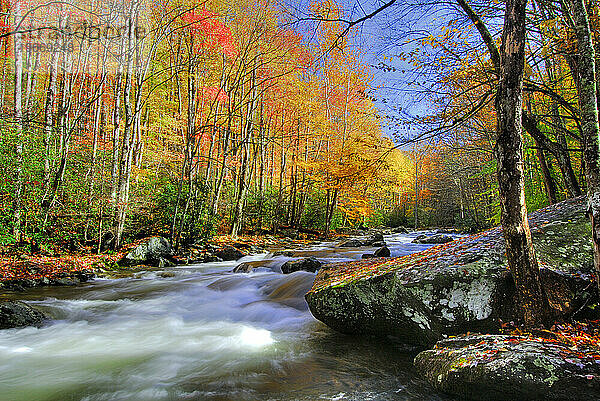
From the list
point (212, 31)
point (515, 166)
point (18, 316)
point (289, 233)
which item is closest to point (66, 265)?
point (18, 316)

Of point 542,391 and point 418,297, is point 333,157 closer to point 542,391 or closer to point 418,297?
point 418,297

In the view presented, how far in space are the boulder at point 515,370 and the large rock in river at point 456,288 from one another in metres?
0.54

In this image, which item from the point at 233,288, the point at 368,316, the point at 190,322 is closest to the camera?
the point at 368,316

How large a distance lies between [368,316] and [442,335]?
88 centimetres

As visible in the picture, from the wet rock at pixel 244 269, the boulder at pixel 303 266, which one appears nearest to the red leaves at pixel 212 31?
the wet rock at pixel 244 269

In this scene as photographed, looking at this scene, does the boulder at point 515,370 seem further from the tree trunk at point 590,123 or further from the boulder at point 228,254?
the boulder at point 228,254

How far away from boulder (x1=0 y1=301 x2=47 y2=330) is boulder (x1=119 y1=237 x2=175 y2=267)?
444 centimetres

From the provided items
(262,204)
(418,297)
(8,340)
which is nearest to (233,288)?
(8,340)

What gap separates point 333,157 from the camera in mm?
18000

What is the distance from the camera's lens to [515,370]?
262 cm

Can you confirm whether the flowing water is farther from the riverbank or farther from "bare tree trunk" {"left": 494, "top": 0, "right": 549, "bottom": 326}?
"bare tree trunk" {"left": 494, "top": 0, "right": 549, "bottom": 326}

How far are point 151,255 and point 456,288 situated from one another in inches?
353

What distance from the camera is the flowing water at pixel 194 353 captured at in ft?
10.8

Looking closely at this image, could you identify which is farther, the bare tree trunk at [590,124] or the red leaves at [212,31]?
the red leaves at [212,31]
